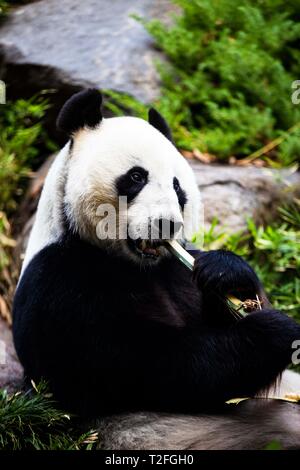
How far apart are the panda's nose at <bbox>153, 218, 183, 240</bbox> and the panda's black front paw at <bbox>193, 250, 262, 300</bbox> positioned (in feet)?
0.84

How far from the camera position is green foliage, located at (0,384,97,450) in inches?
140

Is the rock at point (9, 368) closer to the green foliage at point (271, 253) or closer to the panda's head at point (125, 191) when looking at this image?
the panda's head at point (125, 191)

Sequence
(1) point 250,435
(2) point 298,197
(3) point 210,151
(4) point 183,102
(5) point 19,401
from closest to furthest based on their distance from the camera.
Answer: (1) point 250,435 < (5) point 19,401 < (2) point 298,197 < (3) point 210,151 < (4) point 183,102

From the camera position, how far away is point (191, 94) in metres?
7.64

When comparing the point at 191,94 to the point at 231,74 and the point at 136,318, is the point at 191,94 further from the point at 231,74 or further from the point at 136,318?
the point at 136,318

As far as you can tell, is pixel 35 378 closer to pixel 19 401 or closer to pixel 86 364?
pixel 19 401

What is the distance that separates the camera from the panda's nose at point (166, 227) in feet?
11.1

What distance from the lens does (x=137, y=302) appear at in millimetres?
3586

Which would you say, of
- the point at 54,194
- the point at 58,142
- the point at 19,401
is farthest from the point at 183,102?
the point at 19,401

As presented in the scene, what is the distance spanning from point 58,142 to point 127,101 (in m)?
1.06

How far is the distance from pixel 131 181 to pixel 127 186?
0.03 meters

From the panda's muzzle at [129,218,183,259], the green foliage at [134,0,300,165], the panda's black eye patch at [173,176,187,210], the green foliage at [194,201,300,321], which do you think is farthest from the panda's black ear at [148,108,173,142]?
the green foliage at [134,0,300,165]

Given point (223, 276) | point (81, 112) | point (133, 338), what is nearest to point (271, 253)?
point (223, 276)

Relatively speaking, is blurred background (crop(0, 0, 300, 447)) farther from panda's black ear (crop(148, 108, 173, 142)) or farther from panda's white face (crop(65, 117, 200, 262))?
panda's white face (crop(65, 117, 200, 262))
